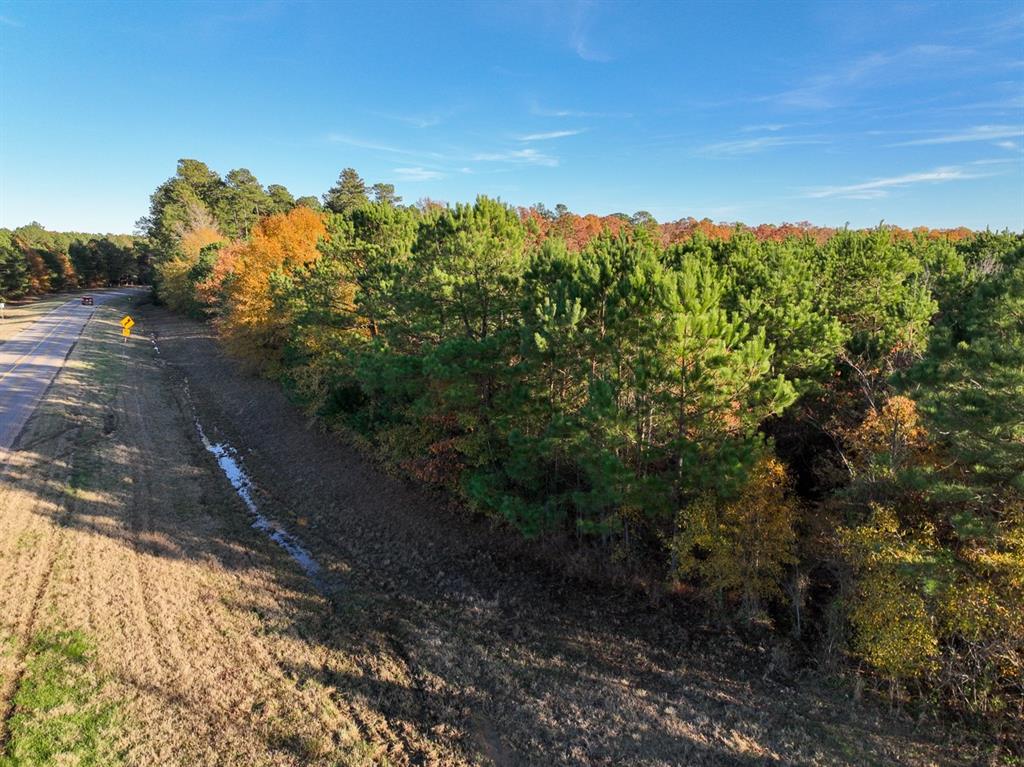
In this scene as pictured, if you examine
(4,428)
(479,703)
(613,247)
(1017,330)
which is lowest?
(479,703)

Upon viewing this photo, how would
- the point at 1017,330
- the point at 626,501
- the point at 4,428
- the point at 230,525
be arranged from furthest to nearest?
the point at 4,428
the point at 230,525
the point at 626,501
the point at 1017,330

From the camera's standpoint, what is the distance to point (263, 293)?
36.8m

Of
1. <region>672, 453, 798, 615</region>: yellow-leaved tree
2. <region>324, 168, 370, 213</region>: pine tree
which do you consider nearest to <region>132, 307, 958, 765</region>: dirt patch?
<region>672, 453, 798, 615</region>: yellow-leaved tree

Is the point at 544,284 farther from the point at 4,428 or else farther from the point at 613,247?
the point at 4,428

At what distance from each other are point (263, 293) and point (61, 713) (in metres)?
29.9

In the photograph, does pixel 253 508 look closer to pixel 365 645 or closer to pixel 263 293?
pixel 365 645

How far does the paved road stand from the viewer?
29.6 meters

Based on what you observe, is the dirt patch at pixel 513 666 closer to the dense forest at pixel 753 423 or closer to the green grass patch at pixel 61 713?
the dense forest at pixel 753 423

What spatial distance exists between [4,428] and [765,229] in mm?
86351

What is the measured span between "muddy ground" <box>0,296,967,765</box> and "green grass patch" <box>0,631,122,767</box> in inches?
7.0

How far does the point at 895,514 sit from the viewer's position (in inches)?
508

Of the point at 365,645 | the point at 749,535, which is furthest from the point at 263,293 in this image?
the point at 749,535

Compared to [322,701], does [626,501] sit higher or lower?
higher

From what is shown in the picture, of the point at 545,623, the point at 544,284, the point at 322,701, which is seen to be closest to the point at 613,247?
the point at 544,284
